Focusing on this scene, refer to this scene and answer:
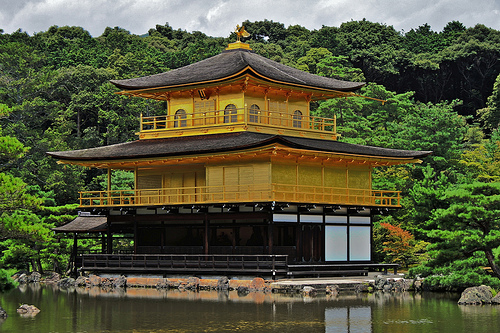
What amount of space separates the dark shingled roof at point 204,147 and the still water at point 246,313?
26.4 feet

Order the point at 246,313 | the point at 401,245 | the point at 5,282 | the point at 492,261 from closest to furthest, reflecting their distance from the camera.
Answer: the point at 5,282 < the point at 246,313 < the point at 492,261 < the point at 401,245

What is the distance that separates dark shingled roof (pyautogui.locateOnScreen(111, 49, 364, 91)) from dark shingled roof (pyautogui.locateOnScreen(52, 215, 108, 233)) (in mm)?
8372

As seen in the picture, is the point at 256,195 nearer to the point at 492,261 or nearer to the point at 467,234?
the point at 467,234

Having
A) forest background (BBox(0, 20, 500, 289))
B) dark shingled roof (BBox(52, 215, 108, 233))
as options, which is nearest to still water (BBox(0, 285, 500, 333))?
forest background (BBox(0, 20, 500, 289))

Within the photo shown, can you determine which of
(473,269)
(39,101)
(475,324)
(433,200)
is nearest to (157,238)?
(433,200)

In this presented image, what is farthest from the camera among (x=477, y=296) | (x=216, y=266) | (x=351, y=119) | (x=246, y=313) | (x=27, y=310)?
(x=351, y=119)

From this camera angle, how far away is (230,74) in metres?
43.6

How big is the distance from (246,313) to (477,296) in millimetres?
9817

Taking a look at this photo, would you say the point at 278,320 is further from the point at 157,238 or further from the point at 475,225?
the point at 157,238

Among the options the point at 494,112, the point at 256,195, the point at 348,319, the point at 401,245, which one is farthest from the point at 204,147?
the point at 494,112

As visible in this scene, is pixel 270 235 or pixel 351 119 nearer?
pixel 270 235

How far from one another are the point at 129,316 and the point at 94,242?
89.4ft

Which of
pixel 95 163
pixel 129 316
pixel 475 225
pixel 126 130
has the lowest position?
pixel 129 316

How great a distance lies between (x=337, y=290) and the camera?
121 ft
